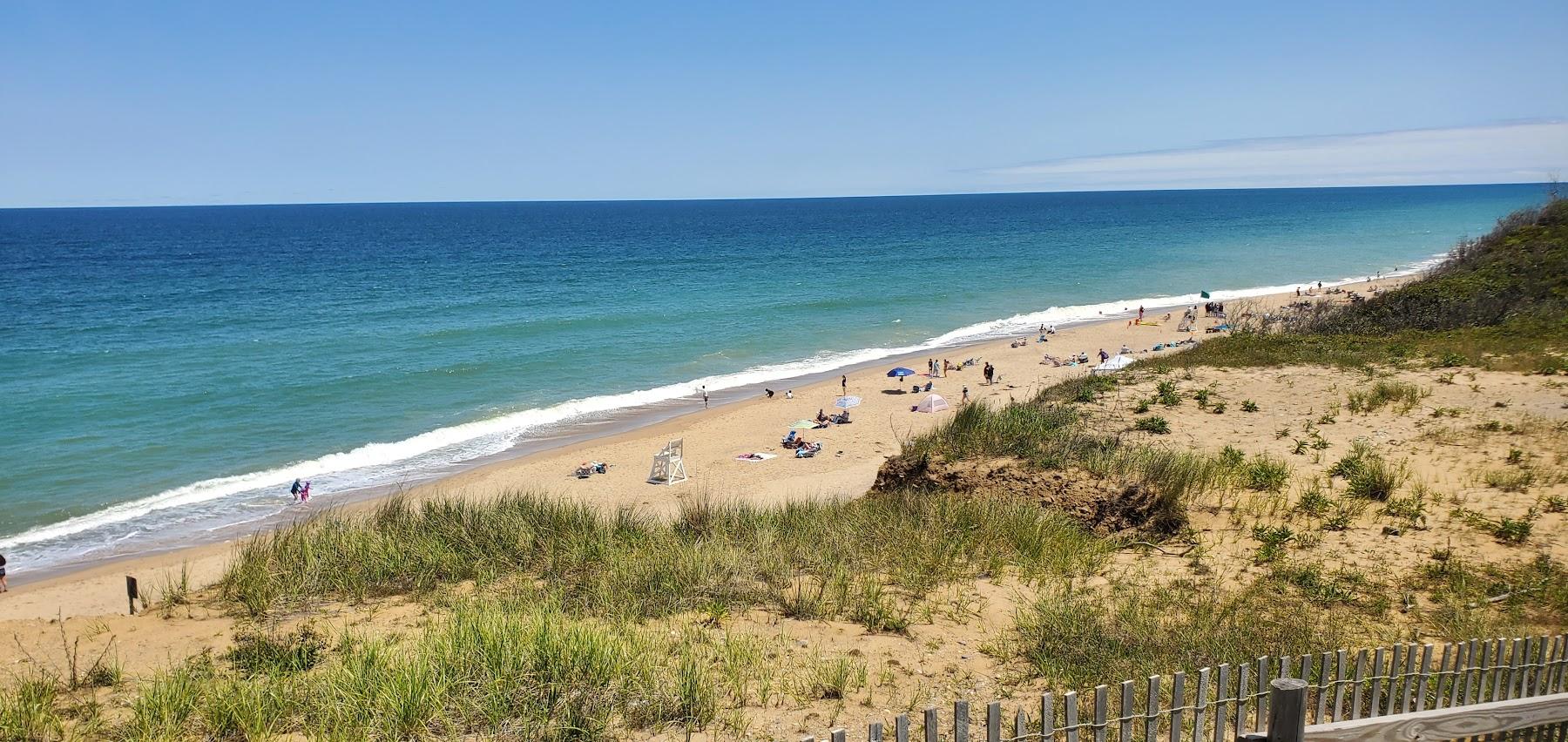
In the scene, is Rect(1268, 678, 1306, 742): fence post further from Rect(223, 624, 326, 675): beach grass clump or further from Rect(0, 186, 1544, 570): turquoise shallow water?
Rect(0, 186, 1544, 570): turquoise shallow water

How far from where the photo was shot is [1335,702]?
4398mm

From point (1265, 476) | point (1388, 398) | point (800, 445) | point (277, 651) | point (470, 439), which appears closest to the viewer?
point (277, 651)

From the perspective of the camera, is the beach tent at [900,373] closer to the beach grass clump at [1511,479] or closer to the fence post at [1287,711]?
the beach grass clump at [1511,479]

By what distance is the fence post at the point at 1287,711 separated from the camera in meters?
3.51

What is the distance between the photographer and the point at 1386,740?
3.90 meters

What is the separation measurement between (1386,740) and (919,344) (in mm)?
37026

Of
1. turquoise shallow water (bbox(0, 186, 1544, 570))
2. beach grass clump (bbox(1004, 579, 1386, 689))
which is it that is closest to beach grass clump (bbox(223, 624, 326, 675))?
beach grass clump (bbox(1004, 579, 1386, 689))

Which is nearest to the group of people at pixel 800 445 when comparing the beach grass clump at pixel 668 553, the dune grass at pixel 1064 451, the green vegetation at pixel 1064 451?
the green vegetation at pixel 1064 451

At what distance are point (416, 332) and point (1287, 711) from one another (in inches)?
1711

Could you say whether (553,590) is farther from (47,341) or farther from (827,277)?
(827,277)

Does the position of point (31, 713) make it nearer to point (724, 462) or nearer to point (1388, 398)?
point (724, 462)

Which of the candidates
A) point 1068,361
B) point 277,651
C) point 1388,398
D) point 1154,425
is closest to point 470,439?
point 1154,425

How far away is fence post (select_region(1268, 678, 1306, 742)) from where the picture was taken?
A: 3.51 metres

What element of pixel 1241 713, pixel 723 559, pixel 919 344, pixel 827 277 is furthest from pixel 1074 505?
pixel 827 277
